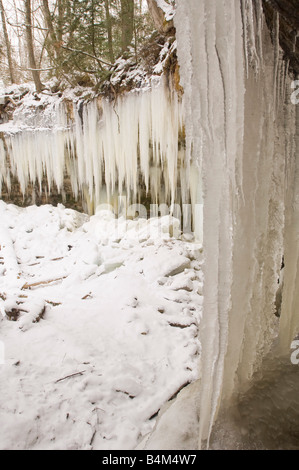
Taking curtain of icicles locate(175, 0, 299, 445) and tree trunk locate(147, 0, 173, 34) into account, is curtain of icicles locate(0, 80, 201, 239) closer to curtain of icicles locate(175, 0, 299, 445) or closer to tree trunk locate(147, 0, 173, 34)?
tree trunk locate(147, 0, 173, 34)

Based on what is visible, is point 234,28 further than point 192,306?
No

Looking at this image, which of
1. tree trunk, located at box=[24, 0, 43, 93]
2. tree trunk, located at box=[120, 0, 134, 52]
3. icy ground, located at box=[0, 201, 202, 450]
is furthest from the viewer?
tree trunk, located at box=[24, 0, 43, 93]

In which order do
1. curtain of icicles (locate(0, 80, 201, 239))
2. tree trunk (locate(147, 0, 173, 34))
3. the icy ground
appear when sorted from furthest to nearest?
1. curtain of icicles (locate(0, 80, 201, 239))
2. tree trunk (locate(147, 0, 173, 34))
3. the icy ground

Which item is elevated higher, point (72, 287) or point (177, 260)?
point (177, 260)

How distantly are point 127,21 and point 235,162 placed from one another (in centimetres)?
644

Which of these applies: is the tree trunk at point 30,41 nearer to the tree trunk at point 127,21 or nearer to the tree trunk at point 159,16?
the tree trunk at point 127,21

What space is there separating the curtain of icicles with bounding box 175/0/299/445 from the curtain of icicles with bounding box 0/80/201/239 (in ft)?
12.1

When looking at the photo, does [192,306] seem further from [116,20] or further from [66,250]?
[116,20]

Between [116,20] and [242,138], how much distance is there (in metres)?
6.59

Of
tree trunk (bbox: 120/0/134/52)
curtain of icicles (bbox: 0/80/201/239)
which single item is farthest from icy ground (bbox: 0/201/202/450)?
tree trunk (bbox: 120/0/134/52)

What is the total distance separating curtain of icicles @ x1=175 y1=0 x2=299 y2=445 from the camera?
46.9 inches

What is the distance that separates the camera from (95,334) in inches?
128

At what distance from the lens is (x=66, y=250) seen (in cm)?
623

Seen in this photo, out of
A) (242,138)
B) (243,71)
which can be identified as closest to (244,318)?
(242,138)
